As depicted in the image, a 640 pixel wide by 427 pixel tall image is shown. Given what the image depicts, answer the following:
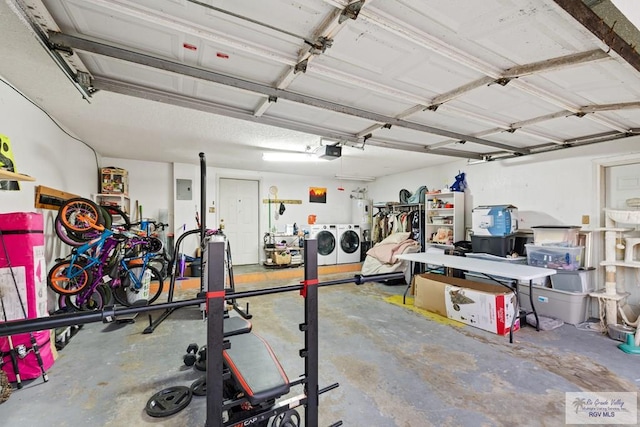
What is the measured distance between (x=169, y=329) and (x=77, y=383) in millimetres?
1075

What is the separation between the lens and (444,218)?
536 cm

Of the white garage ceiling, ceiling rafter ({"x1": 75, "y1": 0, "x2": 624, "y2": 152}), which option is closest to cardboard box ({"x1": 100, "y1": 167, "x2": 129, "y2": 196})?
the white garage ceiling

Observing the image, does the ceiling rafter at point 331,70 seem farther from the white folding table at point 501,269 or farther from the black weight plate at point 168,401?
the black weight plate at point 168,401

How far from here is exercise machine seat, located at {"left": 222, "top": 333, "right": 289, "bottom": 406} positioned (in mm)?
1359

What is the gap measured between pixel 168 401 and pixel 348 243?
5.59 metres

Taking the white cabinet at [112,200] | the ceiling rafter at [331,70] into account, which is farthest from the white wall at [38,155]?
the ceiling rafter at [331,70]

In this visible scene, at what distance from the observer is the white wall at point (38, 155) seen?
2.33 m

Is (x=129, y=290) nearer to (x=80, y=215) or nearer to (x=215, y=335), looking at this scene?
(x=80, y=215)

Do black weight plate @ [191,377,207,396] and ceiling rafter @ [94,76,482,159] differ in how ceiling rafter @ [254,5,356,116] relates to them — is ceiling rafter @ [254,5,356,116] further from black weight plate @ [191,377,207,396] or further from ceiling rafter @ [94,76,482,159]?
black weight plate @ [191,377,207,396]

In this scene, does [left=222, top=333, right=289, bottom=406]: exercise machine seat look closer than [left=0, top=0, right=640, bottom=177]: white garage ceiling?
Yes

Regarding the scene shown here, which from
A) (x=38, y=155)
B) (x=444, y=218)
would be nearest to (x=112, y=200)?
(x=38, y=155)

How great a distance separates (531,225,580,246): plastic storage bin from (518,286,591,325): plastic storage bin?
2.04ft

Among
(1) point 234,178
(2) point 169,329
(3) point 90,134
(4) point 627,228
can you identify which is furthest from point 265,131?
(4) point 627,228

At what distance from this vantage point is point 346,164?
5.68m
